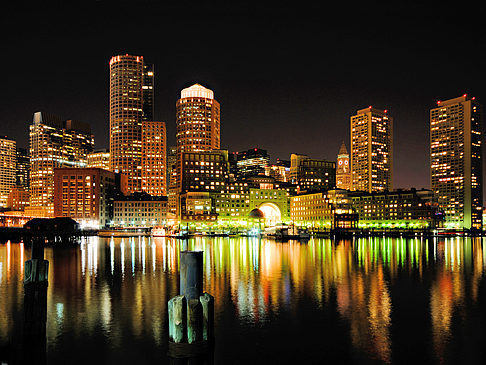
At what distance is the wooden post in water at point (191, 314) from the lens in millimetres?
22422

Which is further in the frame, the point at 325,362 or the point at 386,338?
the point at 386,338

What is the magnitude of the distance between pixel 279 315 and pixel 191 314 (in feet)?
52.4

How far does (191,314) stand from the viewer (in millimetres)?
22422

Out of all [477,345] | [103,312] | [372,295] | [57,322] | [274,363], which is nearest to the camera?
[274,363]

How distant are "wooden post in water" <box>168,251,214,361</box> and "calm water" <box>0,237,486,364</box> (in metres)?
3.72

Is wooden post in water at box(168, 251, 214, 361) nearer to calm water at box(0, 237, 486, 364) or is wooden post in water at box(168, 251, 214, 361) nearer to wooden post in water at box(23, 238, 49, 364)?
calm water at box(0, 237, 486, 364)

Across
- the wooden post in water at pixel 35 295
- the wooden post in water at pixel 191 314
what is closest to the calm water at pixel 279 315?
the wooden post in water at pixel 35 295

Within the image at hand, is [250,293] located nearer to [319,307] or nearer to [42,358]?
[319,307]

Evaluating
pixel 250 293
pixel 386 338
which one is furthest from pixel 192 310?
pixel 250 293

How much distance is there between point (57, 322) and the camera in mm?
34031

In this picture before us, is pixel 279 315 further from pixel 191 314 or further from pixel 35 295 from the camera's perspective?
pixel 35 295

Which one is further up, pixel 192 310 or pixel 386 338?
pixel 192 310

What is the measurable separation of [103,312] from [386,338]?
73.2ft

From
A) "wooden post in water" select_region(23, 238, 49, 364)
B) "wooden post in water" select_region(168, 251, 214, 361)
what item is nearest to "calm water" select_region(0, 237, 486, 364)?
"wooden post in water" select_region(23, 238, 49, 364)
